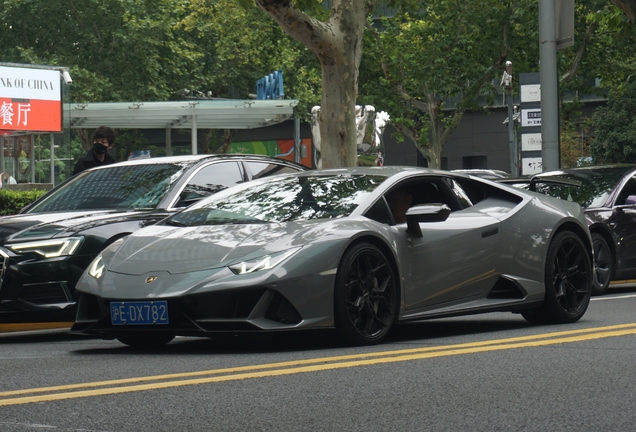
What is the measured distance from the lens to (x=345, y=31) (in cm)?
1739

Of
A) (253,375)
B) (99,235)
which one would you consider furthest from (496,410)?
(99,235)

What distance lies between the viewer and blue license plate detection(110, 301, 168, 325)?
7098mm

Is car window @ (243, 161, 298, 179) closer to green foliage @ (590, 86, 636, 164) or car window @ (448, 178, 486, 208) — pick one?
car window @ (448, 178, 486, 208)

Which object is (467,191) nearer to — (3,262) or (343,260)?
(343,260)

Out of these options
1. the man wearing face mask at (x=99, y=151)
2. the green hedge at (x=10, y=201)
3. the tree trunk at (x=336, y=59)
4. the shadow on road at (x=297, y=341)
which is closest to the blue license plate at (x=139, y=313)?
the shadow on road at (x=297, y=341)

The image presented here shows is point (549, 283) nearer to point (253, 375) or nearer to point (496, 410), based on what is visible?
point (253, 375)

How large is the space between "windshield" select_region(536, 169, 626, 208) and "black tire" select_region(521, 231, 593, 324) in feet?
14.0

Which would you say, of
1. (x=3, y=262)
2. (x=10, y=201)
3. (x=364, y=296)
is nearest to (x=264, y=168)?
(x=3, y=262)

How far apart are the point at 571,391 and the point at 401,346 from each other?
2.08m

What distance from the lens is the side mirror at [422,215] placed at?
777cm

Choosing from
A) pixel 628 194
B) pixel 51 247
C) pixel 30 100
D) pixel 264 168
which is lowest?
pixel 51 247

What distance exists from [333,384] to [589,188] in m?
8.59

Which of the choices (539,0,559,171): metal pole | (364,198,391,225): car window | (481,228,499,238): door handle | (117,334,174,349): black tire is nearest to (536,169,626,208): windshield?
(539,0,559,171): metal pole

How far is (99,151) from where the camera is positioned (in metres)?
12.7
